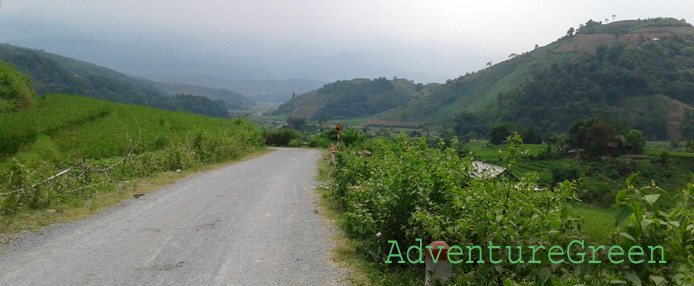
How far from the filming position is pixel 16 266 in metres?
5.12

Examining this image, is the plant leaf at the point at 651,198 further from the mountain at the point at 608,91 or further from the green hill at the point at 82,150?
the mountain at the point at 608,91

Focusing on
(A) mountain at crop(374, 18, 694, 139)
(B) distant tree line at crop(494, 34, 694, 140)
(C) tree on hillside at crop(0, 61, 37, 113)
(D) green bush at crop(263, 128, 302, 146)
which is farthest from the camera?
(B) distant tree line at crop(494, 34, 694, 140)

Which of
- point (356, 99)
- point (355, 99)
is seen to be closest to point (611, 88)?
point (356, 99)

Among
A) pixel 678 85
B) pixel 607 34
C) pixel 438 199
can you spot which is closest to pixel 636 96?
pixel 678 85

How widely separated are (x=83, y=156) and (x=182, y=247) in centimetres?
1058

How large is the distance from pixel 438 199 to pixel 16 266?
204 inches

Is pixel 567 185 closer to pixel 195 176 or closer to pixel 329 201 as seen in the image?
pixel 329 201

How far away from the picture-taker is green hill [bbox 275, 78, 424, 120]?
17050 centimetres

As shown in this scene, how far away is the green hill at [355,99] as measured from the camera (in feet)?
559

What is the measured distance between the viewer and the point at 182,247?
6160 mm

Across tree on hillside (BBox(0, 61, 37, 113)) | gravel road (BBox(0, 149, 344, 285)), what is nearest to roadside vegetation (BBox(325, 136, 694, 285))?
gravel road (BBox(0, 149, 344, 285))

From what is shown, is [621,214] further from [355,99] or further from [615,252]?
[355,99]

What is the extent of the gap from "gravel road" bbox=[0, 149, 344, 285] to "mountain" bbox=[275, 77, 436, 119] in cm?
15419

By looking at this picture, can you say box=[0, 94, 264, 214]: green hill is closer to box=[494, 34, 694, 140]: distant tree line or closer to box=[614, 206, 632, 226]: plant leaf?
box=[614, 206, 632, 226]: plant leaf
